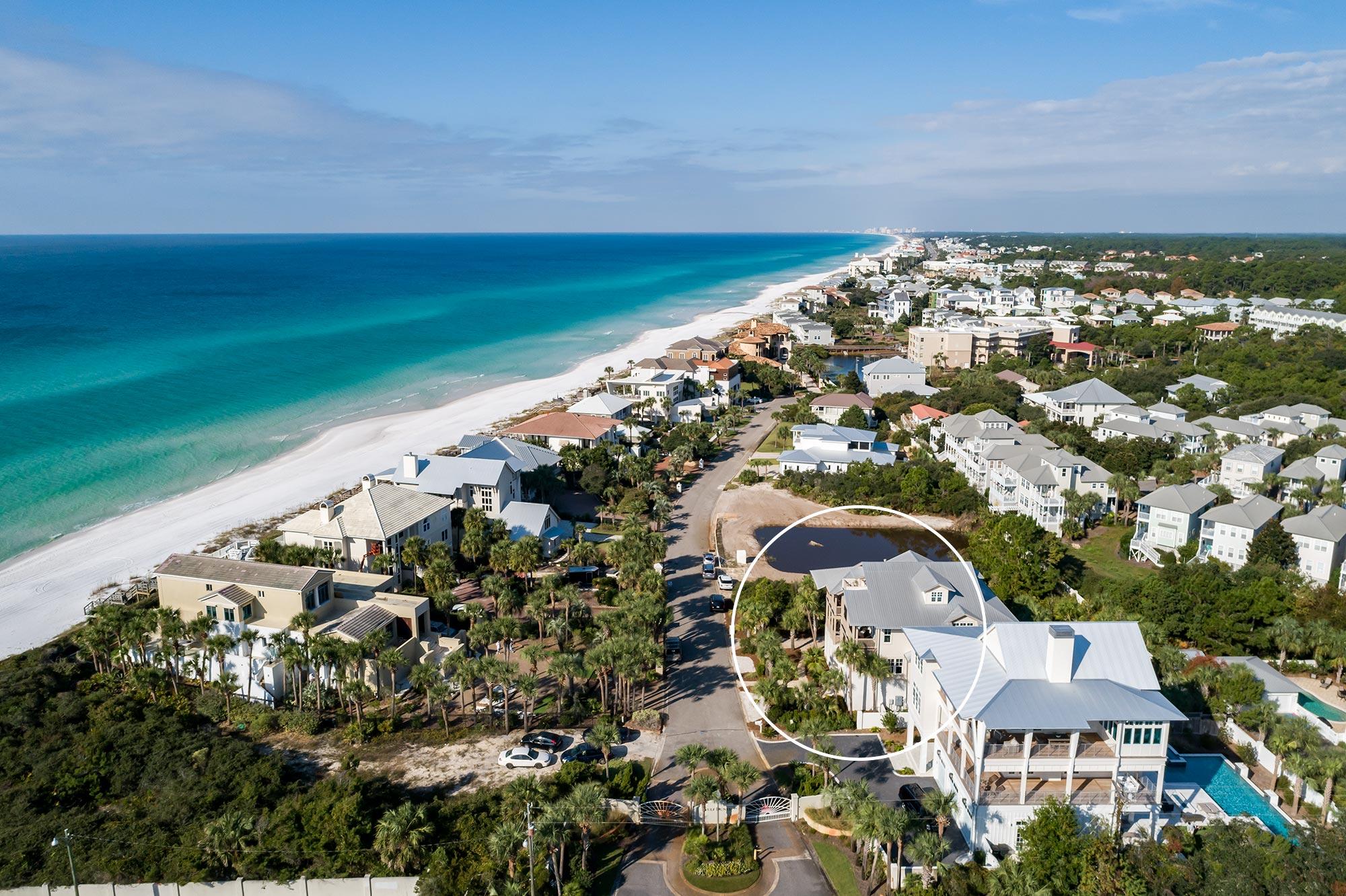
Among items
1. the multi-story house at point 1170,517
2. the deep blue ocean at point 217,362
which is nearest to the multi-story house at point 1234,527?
the multi-story house at point 1170,517

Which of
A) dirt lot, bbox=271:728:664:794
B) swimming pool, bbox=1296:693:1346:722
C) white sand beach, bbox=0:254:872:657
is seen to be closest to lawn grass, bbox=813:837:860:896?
dirt lot, bbox=271:728:664:794

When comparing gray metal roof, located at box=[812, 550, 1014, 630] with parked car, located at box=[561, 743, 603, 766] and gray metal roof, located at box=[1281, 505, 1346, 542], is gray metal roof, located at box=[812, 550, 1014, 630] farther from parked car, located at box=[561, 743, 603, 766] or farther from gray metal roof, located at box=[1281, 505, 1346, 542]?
gray metal roof, located at box=[1281, 505, 1346, 542]

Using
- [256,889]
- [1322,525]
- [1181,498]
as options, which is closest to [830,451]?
[1181,498]

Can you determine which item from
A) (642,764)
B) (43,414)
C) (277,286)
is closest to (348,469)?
(43,414)

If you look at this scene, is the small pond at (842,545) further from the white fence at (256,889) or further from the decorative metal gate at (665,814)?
the white fence at (256,889)

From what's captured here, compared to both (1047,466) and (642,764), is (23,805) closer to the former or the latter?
(642,764)

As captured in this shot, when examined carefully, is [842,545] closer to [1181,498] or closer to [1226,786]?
[1181,498]
